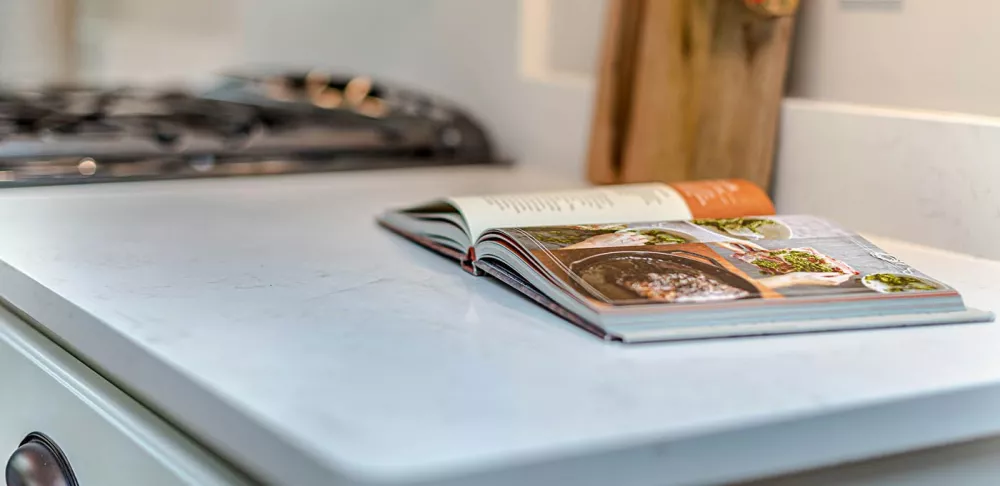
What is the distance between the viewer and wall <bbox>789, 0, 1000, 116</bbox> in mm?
996

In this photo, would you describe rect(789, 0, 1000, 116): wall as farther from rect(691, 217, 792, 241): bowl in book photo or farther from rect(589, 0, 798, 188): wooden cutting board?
rect(691, 217, 792, 241): bowl in book photo

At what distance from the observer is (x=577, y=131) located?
1.48m

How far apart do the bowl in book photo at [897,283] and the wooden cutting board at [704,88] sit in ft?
1.48

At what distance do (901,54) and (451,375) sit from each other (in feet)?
2.38

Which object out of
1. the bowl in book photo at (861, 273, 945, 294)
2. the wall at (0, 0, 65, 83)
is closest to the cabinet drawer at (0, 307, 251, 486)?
the bowl in book photo at (861, 273, 945, 294)

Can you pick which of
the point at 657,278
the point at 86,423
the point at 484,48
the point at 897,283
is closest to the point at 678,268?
the point at 657,278

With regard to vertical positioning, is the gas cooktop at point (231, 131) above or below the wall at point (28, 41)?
below

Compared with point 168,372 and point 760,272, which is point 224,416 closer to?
point 168,372

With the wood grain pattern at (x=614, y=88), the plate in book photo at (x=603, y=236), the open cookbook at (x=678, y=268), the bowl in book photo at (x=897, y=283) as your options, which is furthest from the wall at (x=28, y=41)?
the bowl in book photo at (x=897, y=283)

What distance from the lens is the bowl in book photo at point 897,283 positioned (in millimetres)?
702

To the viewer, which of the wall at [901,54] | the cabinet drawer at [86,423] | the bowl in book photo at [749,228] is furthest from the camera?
the wall at [901,54]

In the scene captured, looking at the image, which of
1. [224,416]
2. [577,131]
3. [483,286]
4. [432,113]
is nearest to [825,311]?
[483,286]

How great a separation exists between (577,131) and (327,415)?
103cm

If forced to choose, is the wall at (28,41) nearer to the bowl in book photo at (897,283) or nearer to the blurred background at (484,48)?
the blurred background at (484,48)
